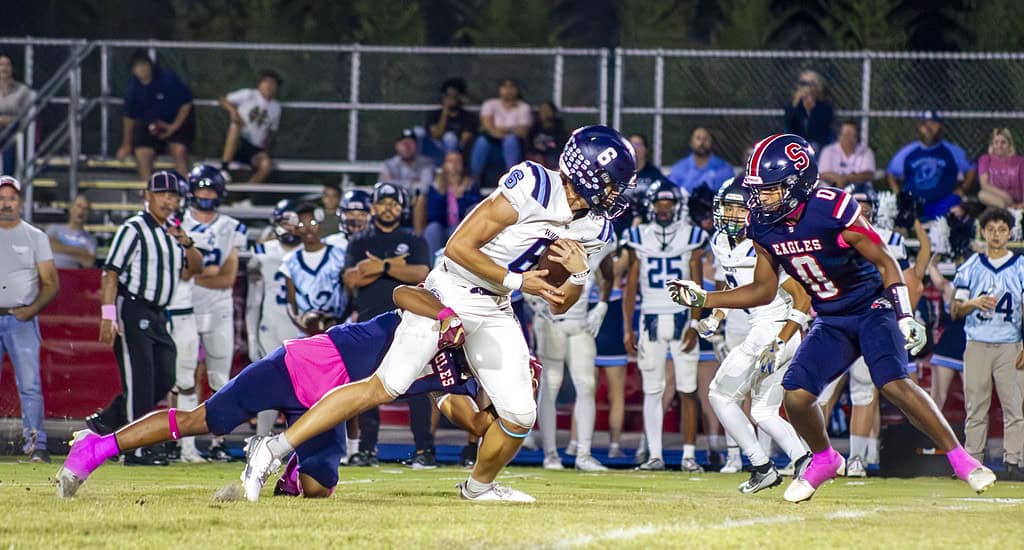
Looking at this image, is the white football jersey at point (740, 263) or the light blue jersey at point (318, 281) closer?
the white football jersey at point (740, 263)

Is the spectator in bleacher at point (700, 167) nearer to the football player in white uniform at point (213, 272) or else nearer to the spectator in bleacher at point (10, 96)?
the football player in white uniform at point (213, 272)

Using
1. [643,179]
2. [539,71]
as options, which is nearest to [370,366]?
[643,179]

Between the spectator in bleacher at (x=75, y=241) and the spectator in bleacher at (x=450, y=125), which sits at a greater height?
the spectator in bleacher at (x=450, y=125)

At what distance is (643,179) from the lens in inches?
532

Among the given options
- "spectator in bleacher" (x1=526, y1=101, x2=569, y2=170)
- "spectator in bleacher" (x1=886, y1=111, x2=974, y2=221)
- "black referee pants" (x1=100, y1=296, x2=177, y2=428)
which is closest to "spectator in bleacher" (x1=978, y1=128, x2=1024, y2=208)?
"spectator in bleacher" (x1=886, y1=111, x2=974, y2=221)

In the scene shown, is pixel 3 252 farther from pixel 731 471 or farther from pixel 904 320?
pixel 904 320

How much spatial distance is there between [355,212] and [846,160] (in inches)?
206

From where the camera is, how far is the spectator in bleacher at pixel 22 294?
418 inches

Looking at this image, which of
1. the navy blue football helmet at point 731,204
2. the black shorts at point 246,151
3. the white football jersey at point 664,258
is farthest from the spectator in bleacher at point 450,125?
the navy blue football helmet at point 731,204

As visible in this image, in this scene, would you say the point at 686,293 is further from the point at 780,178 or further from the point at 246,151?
the point at 246,151

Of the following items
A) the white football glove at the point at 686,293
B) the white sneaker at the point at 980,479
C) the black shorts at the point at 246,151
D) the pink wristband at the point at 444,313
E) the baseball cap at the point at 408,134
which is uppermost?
the baseball cap at the point at 408,134

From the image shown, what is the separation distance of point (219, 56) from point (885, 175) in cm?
934

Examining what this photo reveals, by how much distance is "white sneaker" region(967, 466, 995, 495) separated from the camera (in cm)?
705

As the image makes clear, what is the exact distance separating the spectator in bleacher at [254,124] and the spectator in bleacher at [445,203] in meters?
2.28
